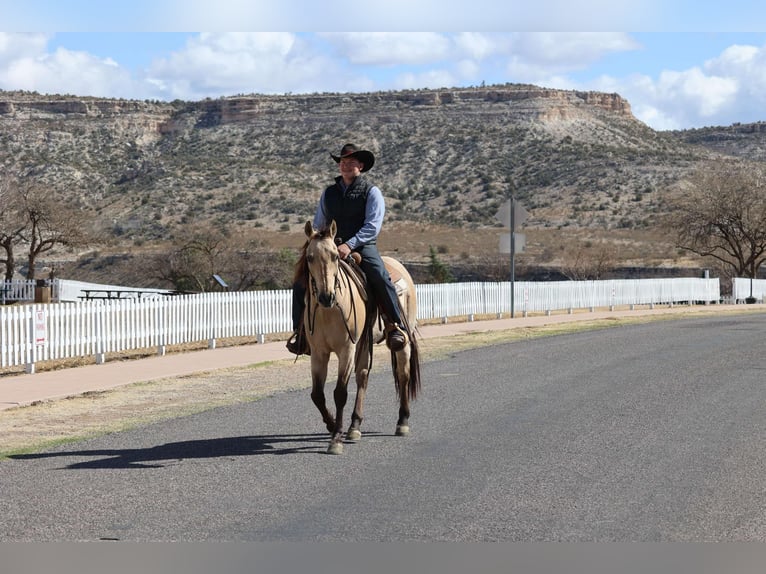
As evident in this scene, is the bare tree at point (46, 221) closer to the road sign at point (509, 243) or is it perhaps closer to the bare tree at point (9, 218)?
the bare tree at point (9, 218)

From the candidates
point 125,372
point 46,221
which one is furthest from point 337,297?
point 46,221

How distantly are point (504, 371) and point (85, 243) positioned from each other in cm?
3797

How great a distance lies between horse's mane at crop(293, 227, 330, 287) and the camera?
9891mm

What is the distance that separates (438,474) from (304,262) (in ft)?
7.60

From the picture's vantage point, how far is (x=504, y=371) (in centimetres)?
1780

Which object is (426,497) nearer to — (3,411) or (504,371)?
(3,411)

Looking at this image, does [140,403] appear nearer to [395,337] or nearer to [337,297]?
[395,337]

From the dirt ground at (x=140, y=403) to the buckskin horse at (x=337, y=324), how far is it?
8.80ft

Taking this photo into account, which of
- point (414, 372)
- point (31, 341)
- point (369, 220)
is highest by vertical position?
point (369, 220)

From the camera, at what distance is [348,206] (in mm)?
10688

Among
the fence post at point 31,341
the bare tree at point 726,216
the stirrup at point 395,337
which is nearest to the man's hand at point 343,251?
the stirrup at point 395,337

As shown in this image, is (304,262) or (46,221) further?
(46,221)

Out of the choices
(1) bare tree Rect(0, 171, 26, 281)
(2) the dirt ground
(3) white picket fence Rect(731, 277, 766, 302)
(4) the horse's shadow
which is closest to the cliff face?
(1) bare tree Rect(0, 171, 26, 281)

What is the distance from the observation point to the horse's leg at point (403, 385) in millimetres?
11141
